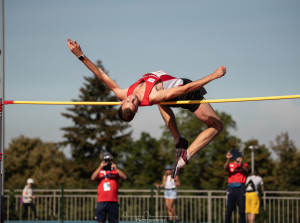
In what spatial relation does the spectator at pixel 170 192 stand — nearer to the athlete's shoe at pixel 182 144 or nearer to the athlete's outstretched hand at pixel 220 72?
the athlete's shoe at pixel 182 144

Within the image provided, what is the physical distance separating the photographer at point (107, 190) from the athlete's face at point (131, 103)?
486 centimetres

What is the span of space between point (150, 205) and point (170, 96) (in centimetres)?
1086

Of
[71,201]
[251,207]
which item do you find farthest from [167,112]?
[71,201]

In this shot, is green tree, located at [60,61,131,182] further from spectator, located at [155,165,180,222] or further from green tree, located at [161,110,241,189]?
spectator, located at [155,165,180,222]

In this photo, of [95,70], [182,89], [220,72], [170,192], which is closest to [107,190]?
[170,192]

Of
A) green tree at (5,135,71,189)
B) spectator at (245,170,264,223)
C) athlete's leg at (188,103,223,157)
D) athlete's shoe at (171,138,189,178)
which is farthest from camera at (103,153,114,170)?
green tree at (5,135,71,189)

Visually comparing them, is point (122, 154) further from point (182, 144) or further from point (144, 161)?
point (182, 144)

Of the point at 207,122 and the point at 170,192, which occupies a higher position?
the point at 207,122

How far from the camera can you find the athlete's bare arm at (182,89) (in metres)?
6.36

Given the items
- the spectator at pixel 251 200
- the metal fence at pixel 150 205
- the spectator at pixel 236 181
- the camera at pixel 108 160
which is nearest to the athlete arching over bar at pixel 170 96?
the camera at pixel 108 160

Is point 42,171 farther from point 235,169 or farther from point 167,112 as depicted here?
point 167,112

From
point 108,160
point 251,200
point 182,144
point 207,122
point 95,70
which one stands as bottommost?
point 251,200

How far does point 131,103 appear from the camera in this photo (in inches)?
251

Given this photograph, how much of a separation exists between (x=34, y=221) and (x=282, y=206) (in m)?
8.43
